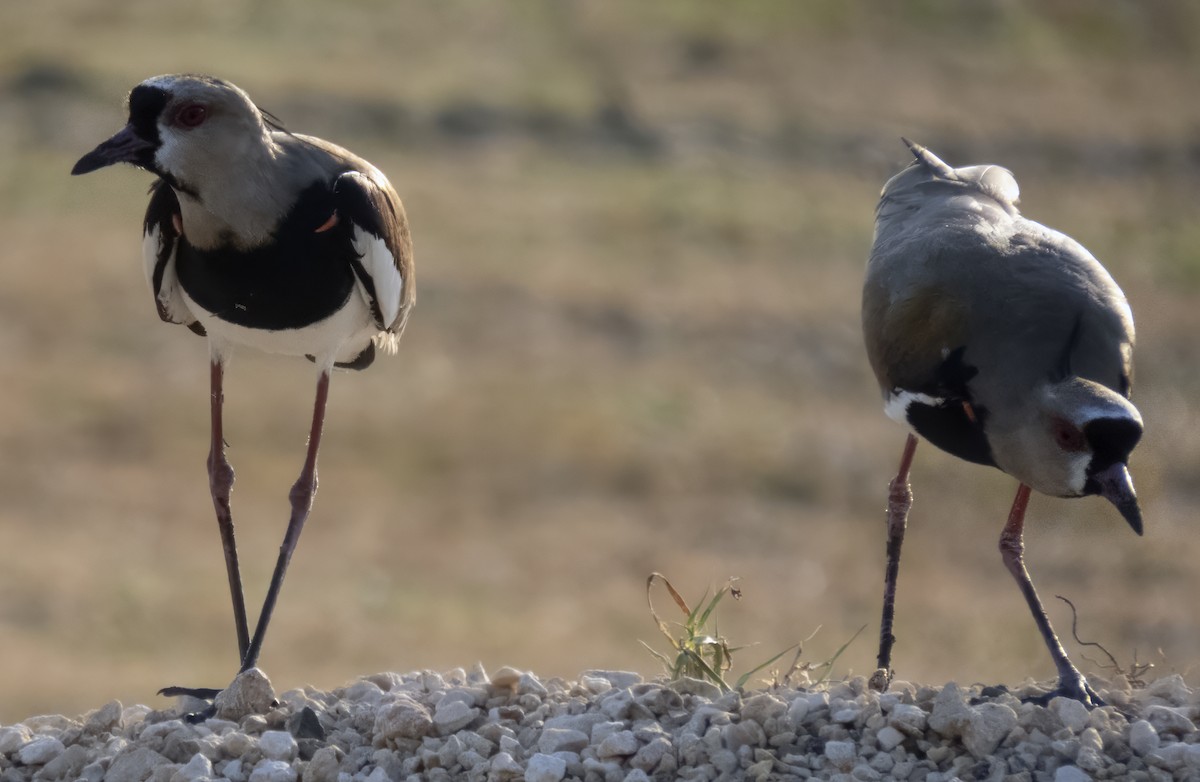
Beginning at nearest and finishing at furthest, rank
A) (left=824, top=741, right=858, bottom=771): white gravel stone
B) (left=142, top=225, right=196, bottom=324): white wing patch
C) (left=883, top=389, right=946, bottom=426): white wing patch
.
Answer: (left=824, top=741, right=858, bottom=771): white gravel stone
(left=883, top=389, right=946, bottom=426): white wing patch
(left=142, top=225, right=196, bottom=324): white wing patch

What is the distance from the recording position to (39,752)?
23.3 feet

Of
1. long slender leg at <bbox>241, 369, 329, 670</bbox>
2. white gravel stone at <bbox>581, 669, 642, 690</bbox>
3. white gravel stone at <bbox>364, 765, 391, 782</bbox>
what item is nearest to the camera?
white gravel stone at <bbox>364, 765, 391, 782</bbox>

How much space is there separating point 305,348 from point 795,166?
3797 cm

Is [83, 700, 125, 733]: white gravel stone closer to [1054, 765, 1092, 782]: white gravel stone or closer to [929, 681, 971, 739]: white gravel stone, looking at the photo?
[929, 681, 971, 739]: white gravel stone

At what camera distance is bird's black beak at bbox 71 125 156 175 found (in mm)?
7438

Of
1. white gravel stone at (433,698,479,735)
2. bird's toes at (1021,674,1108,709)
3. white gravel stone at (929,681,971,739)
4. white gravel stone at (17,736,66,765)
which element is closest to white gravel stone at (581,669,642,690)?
white gravel stone at (433,698,479,735)

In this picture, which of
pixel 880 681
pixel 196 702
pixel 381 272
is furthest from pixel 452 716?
pixel 381 272

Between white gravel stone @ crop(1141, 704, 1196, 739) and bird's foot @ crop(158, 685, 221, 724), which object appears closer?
white gravel stone @ crop(1141, 704, 1196, 739)

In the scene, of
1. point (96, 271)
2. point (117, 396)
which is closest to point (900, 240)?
point (117, 396)

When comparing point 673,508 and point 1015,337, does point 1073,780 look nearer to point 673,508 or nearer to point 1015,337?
point 1015,337

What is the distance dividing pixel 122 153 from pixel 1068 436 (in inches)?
180

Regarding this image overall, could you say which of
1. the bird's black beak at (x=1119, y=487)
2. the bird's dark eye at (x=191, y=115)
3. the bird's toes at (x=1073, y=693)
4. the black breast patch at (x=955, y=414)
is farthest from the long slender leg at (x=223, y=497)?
the bird's black beak at (x=1119, y=487)

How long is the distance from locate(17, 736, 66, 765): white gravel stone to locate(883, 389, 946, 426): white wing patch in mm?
4396

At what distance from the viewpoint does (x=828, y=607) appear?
86.1 feet
